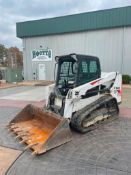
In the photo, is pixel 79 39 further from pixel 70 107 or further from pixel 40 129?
pixel 40 129

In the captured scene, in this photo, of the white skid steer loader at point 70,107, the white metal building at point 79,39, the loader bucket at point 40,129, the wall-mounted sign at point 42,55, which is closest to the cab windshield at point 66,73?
the white skid steer loader at point 70,107

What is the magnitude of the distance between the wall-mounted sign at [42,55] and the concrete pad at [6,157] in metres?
17.2

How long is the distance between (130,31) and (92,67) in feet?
41.4

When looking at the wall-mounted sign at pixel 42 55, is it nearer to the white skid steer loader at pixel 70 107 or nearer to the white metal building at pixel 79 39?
the white metal building at pixel 79 39

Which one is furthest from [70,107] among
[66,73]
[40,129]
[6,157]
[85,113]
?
[6,157]

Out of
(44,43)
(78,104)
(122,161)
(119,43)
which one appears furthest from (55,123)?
(44,43)

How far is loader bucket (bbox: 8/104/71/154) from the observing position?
4.45m

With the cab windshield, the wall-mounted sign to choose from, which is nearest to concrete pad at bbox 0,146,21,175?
the cab windshield

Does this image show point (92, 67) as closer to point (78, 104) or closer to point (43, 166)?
point (78, 104)

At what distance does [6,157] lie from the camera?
4.30 metres

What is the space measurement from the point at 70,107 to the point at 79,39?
14944mm

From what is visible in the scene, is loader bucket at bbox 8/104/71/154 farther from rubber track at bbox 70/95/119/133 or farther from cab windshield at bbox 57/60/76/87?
cab windshield at bbox 57/60/76/87

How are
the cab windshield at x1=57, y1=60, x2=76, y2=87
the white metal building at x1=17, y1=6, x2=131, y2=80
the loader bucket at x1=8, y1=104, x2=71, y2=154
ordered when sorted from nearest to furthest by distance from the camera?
the loader bucket at x1=8, y1=104, x2=71, y2=154, the cab windshield at x1=57, y1=60, x2=76, y2=87, the white metal building at x1=17, y1=6, x2=131, y2=80

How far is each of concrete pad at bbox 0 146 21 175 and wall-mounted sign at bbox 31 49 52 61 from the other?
17.2 m
